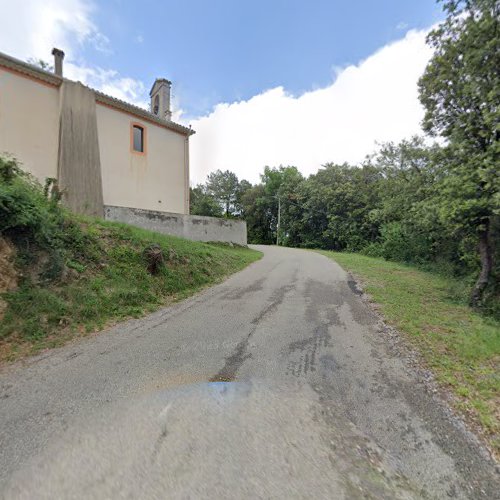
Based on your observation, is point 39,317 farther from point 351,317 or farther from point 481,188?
point 481,188

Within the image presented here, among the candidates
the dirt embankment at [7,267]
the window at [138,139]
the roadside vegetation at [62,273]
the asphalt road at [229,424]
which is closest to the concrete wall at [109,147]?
the window at [138,139]

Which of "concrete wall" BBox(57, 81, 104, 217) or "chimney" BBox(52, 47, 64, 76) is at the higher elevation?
"chimney" BBox(52, 47, 64, 76)

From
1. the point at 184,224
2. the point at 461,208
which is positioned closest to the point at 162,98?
the point at 184,224

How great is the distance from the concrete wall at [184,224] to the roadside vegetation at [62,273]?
13.4 ft

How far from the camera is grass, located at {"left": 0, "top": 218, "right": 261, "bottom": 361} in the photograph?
14.4ft

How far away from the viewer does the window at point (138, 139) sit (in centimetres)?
1523

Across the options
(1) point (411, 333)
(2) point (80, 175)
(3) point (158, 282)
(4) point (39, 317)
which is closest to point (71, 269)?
(4) point (39, 317)

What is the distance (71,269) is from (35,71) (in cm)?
1136

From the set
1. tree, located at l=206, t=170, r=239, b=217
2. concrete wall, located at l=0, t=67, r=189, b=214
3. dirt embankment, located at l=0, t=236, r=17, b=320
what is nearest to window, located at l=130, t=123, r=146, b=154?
concrete wall, located at l=0, t=67, r=189, b=214

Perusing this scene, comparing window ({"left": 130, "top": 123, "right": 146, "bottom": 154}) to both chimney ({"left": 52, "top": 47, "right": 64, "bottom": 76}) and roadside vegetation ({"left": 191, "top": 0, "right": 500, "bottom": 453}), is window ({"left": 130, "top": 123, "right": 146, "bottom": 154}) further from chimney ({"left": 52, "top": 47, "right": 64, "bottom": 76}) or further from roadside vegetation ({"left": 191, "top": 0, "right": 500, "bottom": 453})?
roadside vegetation ({"left": 191, "top": 0, "right": 500, "bottom": 453})

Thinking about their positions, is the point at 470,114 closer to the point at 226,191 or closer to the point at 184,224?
the point at 184,224

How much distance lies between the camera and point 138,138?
1558cm

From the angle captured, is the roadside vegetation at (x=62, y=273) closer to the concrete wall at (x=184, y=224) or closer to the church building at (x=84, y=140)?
the concrete wall at (x=184, y=224)

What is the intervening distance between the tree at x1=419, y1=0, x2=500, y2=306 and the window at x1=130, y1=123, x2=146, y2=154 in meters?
13.3
